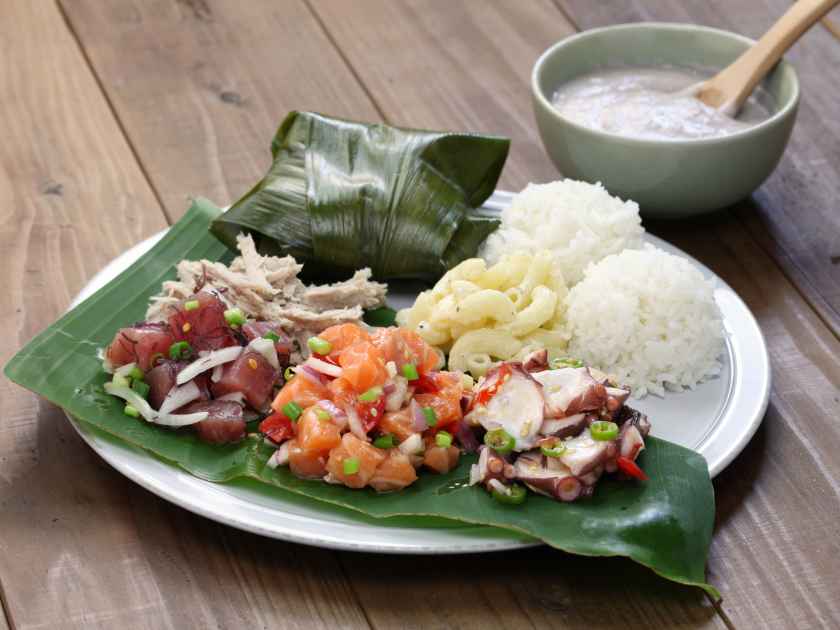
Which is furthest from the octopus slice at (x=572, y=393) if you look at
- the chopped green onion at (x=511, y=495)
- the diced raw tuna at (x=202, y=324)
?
the diced raw tuna at (x=202, y=324)

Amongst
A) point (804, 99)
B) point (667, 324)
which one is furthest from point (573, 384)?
point (804, 99)

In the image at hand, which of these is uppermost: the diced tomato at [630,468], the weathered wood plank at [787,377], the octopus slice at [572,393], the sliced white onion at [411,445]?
the octopus slice at [572,393]

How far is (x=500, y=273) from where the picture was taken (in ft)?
9.95

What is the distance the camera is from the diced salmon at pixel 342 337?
275 cm

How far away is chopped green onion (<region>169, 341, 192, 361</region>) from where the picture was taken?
2779 mm

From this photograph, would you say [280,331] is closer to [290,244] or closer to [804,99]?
[290,244]

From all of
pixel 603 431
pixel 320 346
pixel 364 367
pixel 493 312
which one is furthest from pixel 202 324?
pixel 603 431

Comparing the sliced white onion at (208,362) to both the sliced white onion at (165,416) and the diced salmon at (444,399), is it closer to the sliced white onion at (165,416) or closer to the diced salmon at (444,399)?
the sliced white onion at (165,416)

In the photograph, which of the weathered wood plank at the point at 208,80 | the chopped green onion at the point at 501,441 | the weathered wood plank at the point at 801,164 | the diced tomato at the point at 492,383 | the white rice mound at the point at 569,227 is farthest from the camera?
the weathered wood plank at the point at 208,80

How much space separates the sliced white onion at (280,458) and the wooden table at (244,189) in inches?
6.6

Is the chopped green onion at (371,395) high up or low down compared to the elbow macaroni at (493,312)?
up

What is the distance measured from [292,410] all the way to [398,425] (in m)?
0.23

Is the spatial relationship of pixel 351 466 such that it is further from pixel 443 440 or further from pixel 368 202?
pixel 368 202

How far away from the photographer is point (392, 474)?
2557 mm
